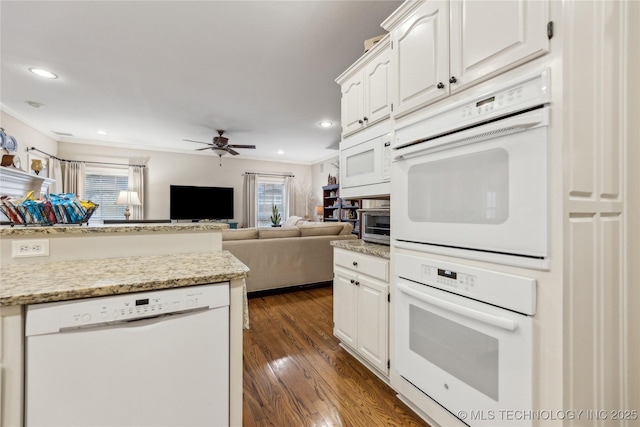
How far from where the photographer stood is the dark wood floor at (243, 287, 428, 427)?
1507 mm

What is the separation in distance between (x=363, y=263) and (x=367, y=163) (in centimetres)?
69

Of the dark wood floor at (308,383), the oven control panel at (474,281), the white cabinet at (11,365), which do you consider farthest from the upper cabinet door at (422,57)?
the white cabinet at (11,365)

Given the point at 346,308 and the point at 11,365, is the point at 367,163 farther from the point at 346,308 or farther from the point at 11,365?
the point at 11,365

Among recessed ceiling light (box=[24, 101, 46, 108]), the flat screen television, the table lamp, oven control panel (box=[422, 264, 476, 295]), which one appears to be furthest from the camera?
the flat screen television

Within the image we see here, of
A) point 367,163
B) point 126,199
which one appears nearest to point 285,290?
point 367,163

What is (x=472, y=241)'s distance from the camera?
1174 mm

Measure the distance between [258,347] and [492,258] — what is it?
6.13 ft

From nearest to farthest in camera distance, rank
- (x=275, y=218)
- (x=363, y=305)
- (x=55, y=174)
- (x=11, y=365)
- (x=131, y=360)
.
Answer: (x=11, y=365) → (x=131, y=360) → (x=363, y=305) → (x=55, y=174) → (x=275, y=218)

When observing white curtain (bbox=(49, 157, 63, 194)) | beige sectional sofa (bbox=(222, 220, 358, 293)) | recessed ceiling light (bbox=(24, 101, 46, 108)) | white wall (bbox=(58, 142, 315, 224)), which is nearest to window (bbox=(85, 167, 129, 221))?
white wall (bbox=(58, 142, 315, 224))

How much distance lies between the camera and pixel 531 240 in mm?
982

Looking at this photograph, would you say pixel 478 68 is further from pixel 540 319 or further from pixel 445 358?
pixel 445 358

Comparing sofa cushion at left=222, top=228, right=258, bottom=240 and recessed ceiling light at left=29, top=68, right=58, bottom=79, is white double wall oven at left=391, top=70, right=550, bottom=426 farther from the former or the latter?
recessed ceiling light at left=29, top=68, right=58, bottom=79

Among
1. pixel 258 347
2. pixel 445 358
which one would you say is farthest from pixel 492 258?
pixel 258 347

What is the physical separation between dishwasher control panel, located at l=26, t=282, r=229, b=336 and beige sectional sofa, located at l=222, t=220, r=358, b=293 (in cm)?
227
